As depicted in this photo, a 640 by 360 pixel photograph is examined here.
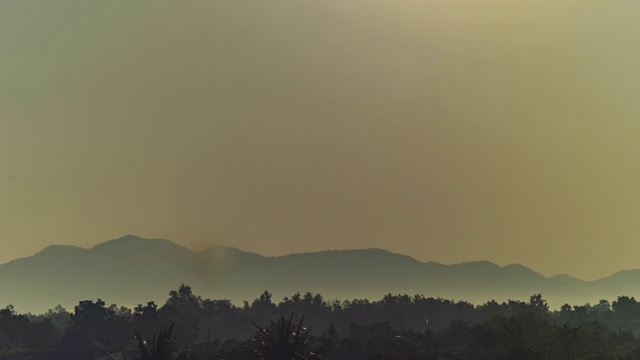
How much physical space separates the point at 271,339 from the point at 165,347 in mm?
8406

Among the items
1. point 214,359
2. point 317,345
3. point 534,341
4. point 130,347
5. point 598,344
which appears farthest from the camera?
point 130,347

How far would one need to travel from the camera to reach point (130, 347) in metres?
193

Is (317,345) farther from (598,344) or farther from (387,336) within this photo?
(598,344)

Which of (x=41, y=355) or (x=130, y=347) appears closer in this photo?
(x=41, y=355)

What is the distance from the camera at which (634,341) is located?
576ft

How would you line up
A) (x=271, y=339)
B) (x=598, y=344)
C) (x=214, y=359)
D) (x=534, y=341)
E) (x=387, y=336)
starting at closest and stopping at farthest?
1. (x=271, y=339)
2. (x=214, y=359)
3. (x=534, y=341)
4. (x=598, y=344)
5. (x=387, y=336)

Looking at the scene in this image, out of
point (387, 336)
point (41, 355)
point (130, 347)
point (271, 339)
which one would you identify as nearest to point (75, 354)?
point (41, 355)

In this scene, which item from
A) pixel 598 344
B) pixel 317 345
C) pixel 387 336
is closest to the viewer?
pixel 598 344

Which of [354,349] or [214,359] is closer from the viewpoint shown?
[214,359]

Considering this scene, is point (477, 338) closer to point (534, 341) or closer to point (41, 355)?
point (534, 341)

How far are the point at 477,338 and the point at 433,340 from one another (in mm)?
19532

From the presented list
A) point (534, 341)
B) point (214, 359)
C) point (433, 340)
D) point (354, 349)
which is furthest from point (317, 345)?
point (214, 359)

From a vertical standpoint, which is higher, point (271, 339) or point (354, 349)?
point (354, 349)

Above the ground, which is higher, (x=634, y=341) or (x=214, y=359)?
(x=634, y=341)
